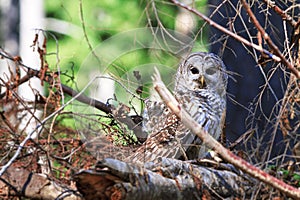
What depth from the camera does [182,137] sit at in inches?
101

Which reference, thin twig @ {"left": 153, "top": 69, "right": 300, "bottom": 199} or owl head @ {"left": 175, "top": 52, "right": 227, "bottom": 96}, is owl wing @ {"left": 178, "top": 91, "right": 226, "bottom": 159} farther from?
thin twig @ {"left": 153, "top": 69, "right": 300, "bottom": 199}

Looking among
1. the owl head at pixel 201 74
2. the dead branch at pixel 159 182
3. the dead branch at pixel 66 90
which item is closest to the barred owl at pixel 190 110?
the owl head at pixel 201 74

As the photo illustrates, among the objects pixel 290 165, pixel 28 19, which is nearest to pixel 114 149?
pixel 290 165

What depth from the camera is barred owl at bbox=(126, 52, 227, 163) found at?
8.16 feet

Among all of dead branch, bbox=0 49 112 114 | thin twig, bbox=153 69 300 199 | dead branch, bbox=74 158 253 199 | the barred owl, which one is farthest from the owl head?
thin twig, bbox=153 69 300 199

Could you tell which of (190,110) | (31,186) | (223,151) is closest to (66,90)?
(190,110)

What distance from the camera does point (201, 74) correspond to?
9.50 feet

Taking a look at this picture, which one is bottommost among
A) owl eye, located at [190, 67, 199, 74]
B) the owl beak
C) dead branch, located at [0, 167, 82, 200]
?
dead branch, located at [0, 167, 82, 200]

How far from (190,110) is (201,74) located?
0.61 feet

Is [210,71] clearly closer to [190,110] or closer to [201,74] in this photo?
[201,74]

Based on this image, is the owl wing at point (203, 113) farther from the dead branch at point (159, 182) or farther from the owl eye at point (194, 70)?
the dead branch at point (159, 182)

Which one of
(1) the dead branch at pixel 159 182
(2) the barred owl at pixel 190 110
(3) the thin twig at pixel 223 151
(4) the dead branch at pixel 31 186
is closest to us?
(3) the thin twig at pixel 223 151

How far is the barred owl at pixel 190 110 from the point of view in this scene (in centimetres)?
249

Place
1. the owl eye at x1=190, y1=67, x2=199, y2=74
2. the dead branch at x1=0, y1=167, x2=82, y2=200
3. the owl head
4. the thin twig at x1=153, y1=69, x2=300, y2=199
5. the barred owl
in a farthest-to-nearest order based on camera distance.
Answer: the owl eye at x1=190, y1=67, x2=199, y2=74
the owl head
the barred owl
the dead branch at x1=0, y1=167, x2=82, y2=200
the thin twig at x1=153, y1=69, x2=300, y2=199
